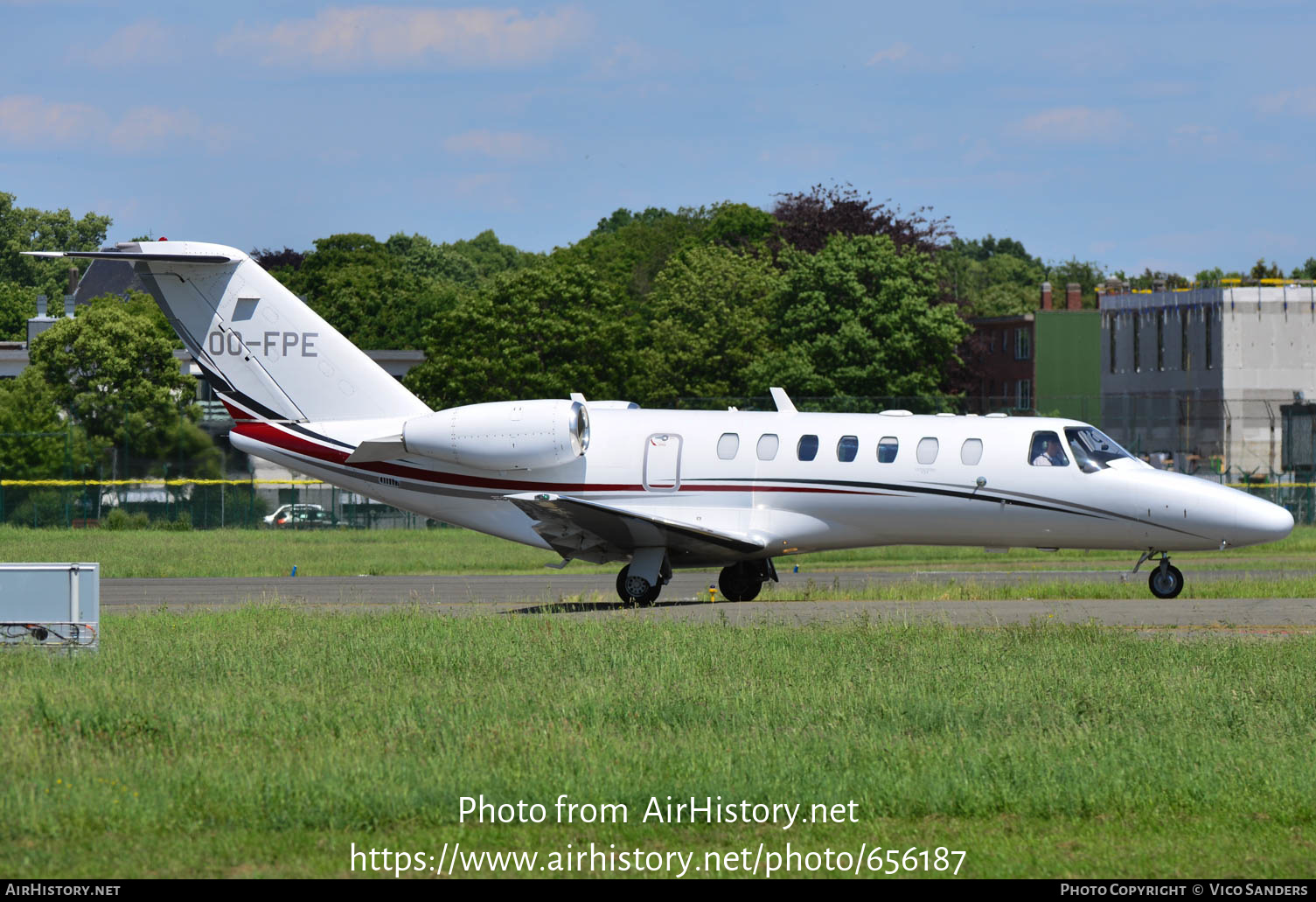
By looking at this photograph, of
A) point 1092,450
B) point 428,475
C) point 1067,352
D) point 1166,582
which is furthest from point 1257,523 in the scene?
point 1067,352

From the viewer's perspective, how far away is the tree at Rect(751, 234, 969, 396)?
6278 cm

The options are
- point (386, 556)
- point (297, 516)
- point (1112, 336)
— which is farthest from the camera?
point (1112, 336)

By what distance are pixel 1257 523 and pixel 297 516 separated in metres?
34.8

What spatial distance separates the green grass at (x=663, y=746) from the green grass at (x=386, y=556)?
1435 centimetres

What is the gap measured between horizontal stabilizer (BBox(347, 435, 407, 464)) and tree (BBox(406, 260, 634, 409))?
41969 mm

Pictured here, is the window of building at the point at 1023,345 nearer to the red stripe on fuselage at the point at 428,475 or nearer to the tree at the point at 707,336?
the tree at the point at 707,336

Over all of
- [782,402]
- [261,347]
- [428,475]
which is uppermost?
[261,347]

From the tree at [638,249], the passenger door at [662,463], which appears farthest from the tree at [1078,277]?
the passenger door at [662,463]

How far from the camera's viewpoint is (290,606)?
20719mm

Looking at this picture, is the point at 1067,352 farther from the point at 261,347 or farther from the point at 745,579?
the point at 261,347

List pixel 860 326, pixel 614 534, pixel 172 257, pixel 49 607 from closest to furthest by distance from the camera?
pixel 49 607, pixel 614 534, pixel 172 257, pixel 860 326

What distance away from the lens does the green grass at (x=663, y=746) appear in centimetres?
837

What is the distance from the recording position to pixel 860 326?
63938 mm
